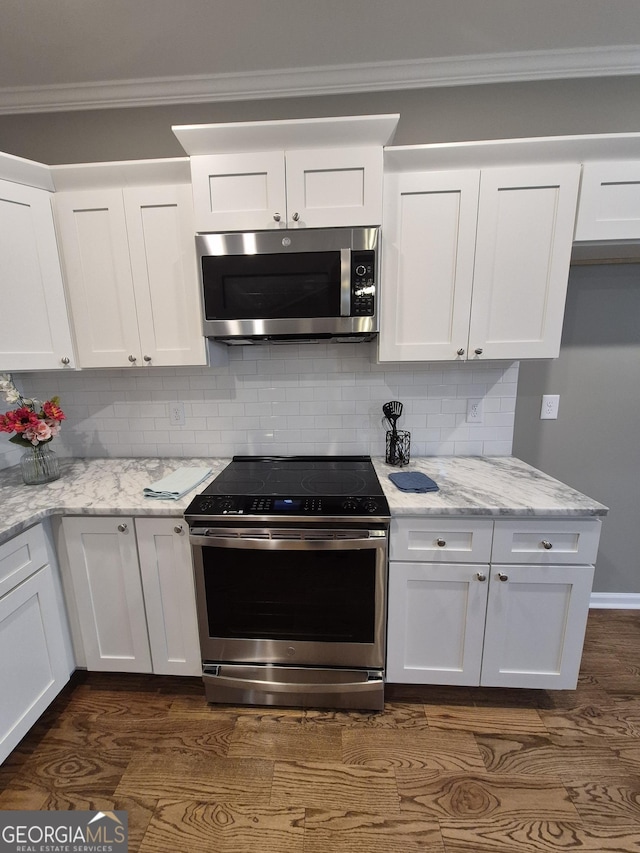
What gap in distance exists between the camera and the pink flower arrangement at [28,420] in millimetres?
1561

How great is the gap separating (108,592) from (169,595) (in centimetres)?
28

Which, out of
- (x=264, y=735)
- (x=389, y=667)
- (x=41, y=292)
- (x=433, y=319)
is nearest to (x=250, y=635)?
(x=264, y=735)

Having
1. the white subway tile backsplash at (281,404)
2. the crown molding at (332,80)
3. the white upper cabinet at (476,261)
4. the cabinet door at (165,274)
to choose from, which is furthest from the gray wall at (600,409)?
the cabinet door at (165,274)

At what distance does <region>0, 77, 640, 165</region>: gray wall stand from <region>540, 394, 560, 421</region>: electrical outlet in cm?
131

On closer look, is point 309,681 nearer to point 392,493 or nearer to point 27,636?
point 392,493

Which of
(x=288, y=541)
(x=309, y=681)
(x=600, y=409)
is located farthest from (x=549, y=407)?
(x=309, y=681)

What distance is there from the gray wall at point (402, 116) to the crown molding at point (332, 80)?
0.10 ft

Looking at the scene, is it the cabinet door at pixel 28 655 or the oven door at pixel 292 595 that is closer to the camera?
the cabinet door at pixel 28 655

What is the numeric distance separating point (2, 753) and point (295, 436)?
1680 millimetres

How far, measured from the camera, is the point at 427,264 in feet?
5.03

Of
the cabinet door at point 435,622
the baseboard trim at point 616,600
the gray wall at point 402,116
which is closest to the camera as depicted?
the cabinet door at point 435,622

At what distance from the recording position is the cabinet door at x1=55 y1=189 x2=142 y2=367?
5.15 feet

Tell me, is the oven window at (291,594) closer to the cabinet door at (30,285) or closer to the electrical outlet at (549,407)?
the cabinet door at (30,285)

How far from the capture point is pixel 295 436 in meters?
2.00
